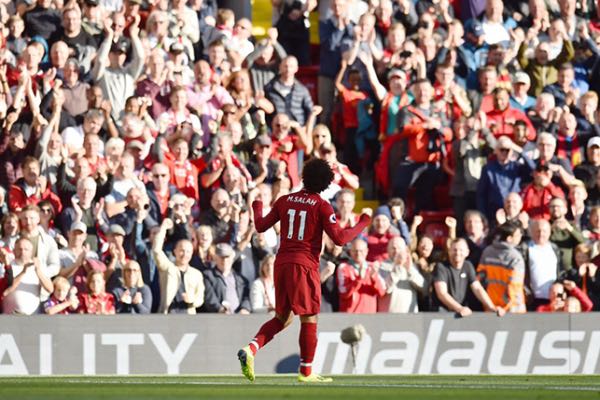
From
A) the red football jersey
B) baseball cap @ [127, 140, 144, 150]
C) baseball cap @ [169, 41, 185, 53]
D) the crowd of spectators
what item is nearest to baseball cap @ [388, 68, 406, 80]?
the crowd of spectators

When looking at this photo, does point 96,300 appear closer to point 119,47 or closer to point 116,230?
point 116,230

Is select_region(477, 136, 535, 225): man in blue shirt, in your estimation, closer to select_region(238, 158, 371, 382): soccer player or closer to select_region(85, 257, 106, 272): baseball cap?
select_region(85, 257, 106, 272): baseball cap

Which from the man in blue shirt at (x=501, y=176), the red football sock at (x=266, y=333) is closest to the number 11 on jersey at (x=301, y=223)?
the red football sock at (x=266, y=333)

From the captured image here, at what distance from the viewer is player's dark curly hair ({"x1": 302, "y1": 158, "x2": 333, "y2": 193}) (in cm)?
1224

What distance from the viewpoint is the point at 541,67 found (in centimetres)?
2038

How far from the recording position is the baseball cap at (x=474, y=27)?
20.6m

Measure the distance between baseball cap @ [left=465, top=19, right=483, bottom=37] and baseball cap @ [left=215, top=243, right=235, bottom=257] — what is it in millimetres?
5743

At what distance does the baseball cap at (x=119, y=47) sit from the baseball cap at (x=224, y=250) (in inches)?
128

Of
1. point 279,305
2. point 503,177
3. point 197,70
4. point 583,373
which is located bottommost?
point 583,373

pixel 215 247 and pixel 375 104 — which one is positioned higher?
pixel 375 104

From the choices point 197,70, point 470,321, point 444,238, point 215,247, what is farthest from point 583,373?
point 197,70

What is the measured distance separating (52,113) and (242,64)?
115 inches

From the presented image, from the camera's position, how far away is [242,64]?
64.4 feet

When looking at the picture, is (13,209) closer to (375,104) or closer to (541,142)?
(375,104)
